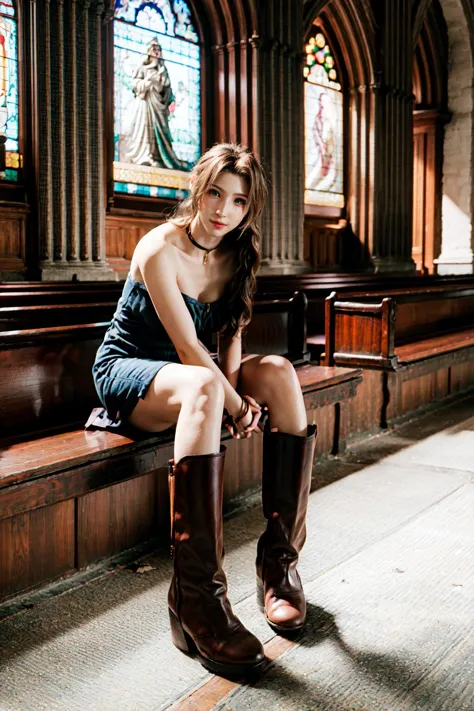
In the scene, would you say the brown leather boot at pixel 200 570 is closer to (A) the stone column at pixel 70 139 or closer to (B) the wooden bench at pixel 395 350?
(B) the wooden bench at pixel 395 350

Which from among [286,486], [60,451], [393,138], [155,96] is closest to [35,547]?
[60,451]

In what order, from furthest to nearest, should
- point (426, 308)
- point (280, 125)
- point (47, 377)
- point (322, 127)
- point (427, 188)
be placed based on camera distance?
point (427, 188) < point (322, 127) < point (280, 125) < point (426, 308) < point (47, 377)

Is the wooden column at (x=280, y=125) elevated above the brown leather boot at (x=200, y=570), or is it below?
above

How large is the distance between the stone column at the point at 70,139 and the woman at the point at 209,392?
5336mm

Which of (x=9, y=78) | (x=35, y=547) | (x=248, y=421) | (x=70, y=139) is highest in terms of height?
(x=9, y=78)

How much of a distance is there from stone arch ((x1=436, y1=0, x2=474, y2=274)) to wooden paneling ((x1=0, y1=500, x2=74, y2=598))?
40.6 feet

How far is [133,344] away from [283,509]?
666 mm

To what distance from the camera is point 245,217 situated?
2.28 m

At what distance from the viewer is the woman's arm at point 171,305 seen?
2172 mm

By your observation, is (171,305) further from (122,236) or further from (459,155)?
(459,155)

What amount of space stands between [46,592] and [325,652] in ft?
2.92

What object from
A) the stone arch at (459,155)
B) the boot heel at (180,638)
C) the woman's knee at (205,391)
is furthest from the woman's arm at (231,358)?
the stone arch at (459,155)

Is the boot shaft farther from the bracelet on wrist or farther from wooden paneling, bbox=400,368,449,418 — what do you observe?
wooden paneling, bbox=400,368,449,418

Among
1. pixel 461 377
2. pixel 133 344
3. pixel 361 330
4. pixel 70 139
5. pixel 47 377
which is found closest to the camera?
pixel 133 344
